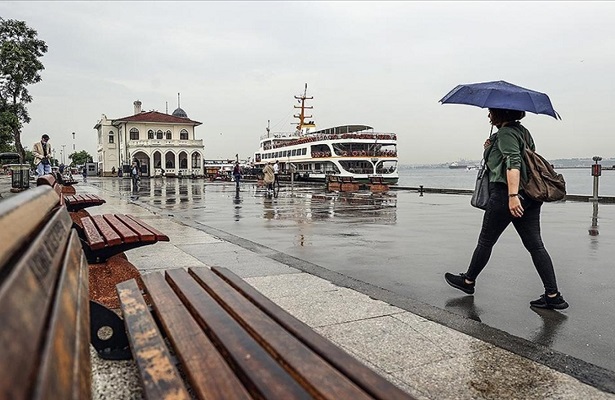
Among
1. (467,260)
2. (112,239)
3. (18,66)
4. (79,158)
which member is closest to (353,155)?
(18,66)

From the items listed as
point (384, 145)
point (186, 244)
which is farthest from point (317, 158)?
point (186, 244)

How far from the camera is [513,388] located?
2414mm

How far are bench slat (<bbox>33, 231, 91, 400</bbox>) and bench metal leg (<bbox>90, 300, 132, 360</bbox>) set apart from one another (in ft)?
3.28

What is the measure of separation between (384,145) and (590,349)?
1414 inches

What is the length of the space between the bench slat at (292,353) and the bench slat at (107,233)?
1567 mm

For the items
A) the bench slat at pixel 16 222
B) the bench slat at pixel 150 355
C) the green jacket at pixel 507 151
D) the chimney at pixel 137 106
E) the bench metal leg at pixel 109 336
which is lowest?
the bench metal leg at pixel 109 336

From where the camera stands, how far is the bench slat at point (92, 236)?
3.61 meters

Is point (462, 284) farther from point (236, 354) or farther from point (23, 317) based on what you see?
point (23, 317)

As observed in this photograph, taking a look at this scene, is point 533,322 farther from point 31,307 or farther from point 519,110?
point 31,307

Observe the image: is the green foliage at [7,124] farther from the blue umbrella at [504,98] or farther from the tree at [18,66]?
the blue umbrella at [504,98]

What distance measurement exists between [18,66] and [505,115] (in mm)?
30285

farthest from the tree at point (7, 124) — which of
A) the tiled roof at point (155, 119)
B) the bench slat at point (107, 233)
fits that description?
the tiled roof at point (155, 119)

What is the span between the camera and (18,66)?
27.1 m

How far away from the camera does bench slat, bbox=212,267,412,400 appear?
1399mm
